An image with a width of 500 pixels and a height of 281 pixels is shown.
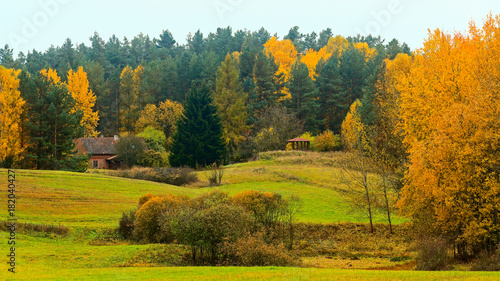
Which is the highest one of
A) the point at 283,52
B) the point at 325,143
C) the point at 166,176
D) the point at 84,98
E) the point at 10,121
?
the point at 283,52

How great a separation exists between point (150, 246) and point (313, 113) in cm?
5722

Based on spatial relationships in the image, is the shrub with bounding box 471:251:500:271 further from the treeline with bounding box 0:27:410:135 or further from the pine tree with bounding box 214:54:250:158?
the pine tree with bounding box 214:54:250:158

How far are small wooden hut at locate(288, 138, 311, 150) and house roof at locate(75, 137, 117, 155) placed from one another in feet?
87.6

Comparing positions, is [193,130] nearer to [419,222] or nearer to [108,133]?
[108,133]

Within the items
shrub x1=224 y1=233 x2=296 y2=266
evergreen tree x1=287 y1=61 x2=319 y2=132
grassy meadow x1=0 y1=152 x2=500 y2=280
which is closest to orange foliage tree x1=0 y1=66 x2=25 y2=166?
grassy meadow x1=0 y1=152 x2=500 y2=280

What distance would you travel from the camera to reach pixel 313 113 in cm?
7744

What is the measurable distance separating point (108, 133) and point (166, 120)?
679 inches

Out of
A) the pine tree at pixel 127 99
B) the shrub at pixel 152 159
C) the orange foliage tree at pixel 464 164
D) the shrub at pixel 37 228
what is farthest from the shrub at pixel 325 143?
the shrub at pixel 37 228

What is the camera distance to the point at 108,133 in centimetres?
8931

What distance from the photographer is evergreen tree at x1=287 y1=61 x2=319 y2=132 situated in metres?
77.1

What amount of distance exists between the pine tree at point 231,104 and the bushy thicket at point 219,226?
4767 centimetres

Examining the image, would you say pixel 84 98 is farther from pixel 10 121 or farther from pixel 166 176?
pixel 166 176

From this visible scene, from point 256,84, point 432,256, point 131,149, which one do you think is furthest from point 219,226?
point 256,84

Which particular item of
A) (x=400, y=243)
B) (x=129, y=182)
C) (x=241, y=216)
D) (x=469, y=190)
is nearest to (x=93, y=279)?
(x=241, y=216)
